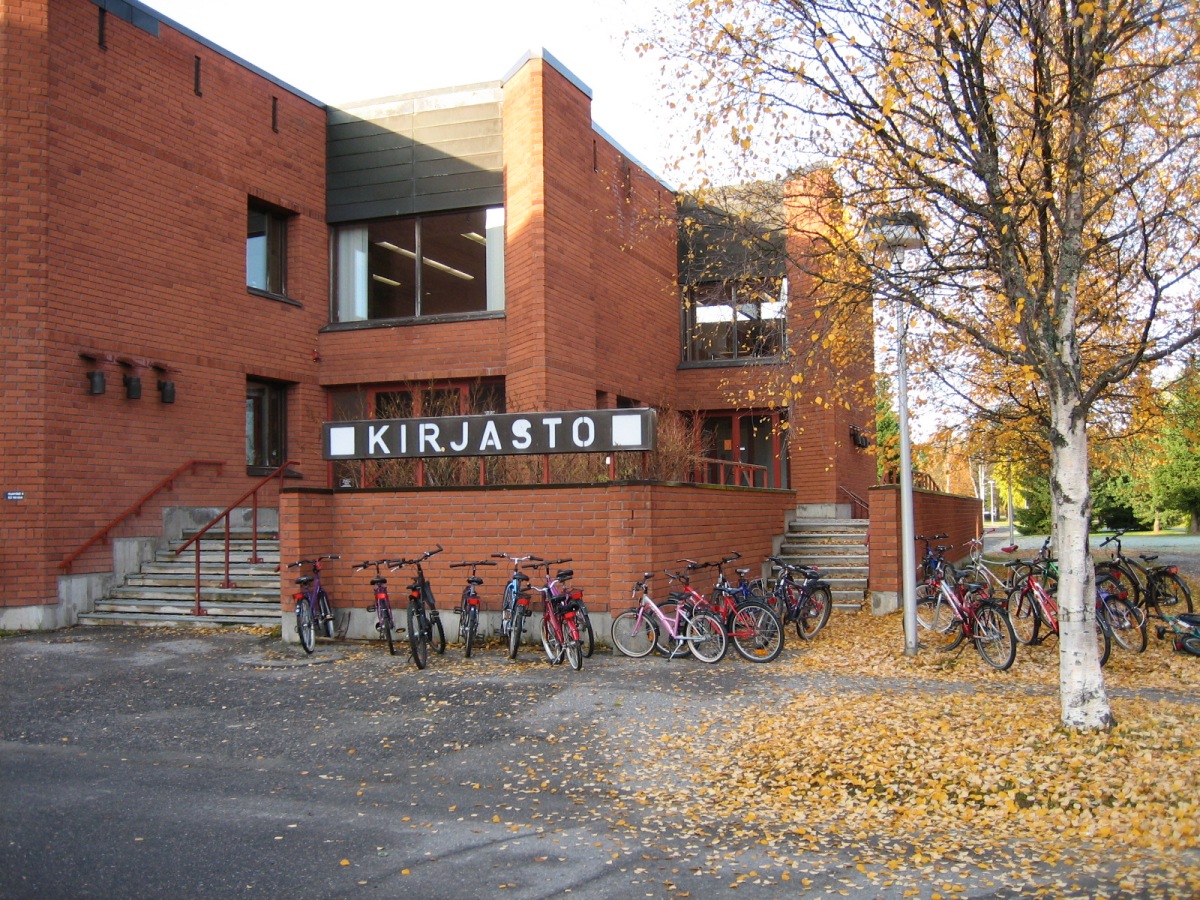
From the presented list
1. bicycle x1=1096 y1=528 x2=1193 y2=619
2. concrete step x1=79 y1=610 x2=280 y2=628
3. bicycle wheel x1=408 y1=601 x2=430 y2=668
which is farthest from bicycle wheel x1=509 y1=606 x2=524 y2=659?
bicycle x1=1096 y1=528 x2=1193 y2=619

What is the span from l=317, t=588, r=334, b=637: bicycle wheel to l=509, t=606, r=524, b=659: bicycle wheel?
240 centimetres

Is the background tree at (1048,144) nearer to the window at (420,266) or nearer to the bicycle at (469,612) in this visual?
the bicycle at (469,612)

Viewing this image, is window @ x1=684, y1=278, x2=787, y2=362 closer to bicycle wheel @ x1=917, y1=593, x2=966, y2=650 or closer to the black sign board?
bicycle wheel @ x1=917, y1=593, x2=966, y2=650

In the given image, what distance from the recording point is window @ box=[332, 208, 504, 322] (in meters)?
17.3

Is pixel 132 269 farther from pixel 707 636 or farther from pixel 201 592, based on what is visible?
pixel 707 636

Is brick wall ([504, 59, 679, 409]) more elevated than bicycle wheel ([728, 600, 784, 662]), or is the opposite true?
brick wall ([504, 59, 679, 409])

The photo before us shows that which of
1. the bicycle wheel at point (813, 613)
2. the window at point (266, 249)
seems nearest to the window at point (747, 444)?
the bicycle wheel at point (813, 613)

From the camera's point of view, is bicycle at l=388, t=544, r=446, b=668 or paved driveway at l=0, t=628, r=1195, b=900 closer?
paved driveway at l=0, t=628, r=1195, b=900

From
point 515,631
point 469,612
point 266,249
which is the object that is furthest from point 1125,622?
point 266,249

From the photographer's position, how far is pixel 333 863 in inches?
190

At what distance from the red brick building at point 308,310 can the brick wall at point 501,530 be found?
3 centimetres

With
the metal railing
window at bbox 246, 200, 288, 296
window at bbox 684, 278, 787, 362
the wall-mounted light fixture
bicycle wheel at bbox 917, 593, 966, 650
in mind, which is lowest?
bicycle wheel at bbox 917, 593, 966, 650

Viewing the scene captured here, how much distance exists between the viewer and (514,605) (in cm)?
1058

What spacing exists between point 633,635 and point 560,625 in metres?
0.98
